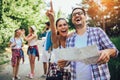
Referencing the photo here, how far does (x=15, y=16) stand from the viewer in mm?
28844

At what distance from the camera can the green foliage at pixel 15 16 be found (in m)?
26.1

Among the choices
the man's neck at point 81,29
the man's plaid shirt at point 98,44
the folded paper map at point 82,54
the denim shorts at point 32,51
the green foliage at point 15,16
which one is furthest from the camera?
the green foliage at point 15,16

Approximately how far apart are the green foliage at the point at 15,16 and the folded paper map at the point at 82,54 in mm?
21769

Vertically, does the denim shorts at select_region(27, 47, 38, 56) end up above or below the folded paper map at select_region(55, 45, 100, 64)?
below

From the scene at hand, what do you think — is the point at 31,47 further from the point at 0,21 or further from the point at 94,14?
the point at 94,14

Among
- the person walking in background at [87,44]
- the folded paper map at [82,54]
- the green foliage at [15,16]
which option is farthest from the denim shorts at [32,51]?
the green foliage at [15,16]

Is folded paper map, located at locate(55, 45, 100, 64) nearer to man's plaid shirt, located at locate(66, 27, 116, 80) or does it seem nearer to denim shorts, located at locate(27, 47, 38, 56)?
man's plaid shirt, located at locate(66, 27, 116, 80)

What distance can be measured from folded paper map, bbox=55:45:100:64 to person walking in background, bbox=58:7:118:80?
0.55 feet

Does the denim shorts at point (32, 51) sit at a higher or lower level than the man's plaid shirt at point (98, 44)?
lower

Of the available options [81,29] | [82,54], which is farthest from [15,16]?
[82,54]

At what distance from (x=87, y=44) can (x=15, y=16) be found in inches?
978

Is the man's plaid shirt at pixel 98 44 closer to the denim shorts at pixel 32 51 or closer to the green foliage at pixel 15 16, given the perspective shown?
the denim shorts at pixel 32 51

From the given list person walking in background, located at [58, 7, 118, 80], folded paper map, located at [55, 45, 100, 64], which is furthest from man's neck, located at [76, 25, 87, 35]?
folded paper map, located at [55, 45, 100, 64]

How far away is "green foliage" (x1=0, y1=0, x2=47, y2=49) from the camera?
26.1m
